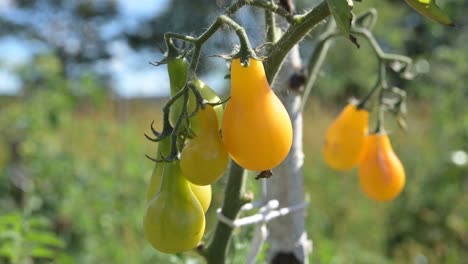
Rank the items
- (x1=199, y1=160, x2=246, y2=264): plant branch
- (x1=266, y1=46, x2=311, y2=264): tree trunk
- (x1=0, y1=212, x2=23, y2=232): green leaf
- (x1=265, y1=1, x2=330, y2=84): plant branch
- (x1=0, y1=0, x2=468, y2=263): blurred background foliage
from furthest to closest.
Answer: (x1=0, y1=0, x2=468, y2=263): blurred background foliage
(x1=0, y1=212, x2=23, y2=232): green leaf
(x1=266, y1=46, x2=311, y2=264): tree trunk
(x1=199, y1=160, x2=246, y2=264): plant branch
(x1=265, y1=1, x2=330, y2=84): plant branch

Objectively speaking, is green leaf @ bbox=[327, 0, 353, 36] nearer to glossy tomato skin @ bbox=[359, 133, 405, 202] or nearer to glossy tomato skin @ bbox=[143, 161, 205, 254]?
glossy tomato skin @ bbox=[143, 161, 205, 254]

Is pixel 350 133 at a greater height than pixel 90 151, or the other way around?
pixel 350 133

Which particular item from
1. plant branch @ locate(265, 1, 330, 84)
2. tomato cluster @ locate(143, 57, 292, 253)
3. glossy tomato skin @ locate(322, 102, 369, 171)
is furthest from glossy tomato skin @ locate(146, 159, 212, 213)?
glossy tomato skin @ locate(322, 102, 369, 171)

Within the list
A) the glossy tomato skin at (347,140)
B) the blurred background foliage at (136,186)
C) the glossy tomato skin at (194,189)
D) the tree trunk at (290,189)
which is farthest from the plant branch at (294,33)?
the blurred background foliage at (136,186)

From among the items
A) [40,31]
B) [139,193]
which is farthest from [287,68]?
[40,31]

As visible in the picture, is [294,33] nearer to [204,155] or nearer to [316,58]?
[204,155]

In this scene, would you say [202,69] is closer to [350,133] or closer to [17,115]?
[350,133]

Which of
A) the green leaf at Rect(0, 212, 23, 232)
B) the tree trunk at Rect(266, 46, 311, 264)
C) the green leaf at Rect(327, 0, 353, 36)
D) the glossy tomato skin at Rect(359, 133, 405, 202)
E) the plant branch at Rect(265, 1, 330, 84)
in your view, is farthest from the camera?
the green leaf at Rect(0, 212, 23, 232)
